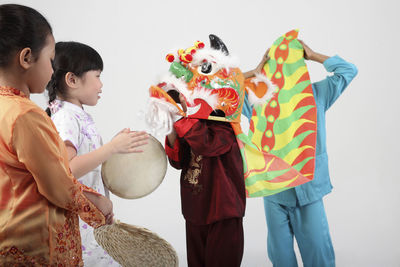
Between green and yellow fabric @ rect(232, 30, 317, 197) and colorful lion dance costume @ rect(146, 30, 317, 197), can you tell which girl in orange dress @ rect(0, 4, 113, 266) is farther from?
green and yellow fabric @ rect(232, 30, 317, 197)

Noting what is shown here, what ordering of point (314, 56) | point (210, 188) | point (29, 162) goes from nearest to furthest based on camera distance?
point (29, 162), point (210, 188), point (314, 56)

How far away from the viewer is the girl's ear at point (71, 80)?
1.22 metres

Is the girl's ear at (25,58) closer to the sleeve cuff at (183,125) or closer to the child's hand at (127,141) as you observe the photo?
the child's hand at (127,141)

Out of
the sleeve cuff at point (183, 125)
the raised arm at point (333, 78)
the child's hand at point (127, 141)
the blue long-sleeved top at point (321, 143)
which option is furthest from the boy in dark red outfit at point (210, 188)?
the raised arm at point (333, 78)

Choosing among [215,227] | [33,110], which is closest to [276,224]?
[215,227]

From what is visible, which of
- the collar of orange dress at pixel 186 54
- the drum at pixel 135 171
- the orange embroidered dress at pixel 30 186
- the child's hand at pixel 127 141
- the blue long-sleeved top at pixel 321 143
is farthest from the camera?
the blue long-sleeved top at pixel 321 143

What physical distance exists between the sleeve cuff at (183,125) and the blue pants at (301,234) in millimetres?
540

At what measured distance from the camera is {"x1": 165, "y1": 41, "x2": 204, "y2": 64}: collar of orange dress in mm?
1307

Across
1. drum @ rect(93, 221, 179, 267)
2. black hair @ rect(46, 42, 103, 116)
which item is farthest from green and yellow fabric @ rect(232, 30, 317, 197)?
black hair @ rect(46, 42, 103, 116)

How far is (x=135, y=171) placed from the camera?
47.3 inches

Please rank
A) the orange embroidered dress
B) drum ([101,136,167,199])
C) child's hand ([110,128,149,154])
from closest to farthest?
the orange embroidered dress < child's hand ([110,128,149,154]) < drum ([101,136,167,199])

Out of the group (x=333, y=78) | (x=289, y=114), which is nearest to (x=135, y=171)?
(x=289, y=114)

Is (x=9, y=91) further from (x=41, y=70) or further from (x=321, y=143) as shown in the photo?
(x=321, y=143)

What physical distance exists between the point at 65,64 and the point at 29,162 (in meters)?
0.56
